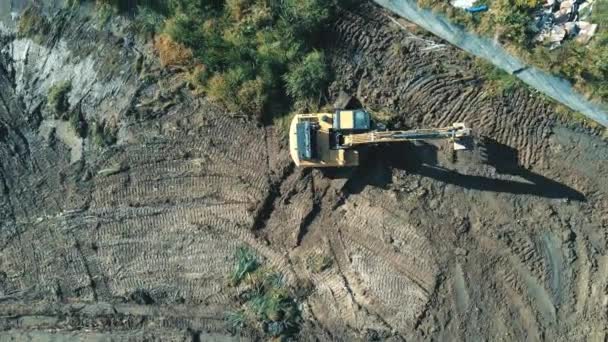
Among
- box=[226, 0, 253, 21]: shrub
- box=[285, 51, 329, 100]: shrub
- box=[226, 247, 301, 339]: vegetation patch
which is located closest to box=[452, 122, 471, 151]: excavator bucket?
box=[285, 51, 329, 100]: shrub

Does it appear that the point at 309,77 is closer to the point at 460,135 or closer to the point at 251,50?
the point at 251,50

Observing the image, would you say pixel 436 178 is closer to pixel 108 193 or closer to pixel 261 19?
pixel 261 19

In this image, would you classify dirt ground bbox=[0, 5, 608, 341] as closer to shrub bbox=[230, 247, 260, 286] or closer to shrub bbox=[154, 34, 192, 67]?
shrub bbox=[230, 247, 260, 286]

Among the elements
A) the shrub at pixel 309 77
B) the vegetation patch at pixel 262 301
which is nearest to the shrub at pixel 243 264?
the vegetation patch at pixel 262 301

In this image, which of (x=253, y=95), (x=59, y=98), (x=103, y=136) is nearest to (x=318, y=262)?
(x=253, y=95)

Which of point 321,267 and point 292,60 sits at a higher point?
point 292,60

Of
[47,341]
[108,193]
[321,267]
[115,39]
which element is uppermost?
[115,39]

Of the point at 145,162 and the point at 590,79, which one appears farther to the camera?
the point at 145,162

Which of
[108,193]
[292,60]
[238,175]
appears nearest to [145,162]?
[108,193]
